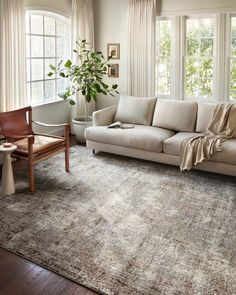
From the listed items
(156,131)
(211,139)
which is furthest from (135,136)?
(211,139)

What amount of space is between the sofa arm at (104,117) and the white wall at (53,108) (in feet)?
3.11

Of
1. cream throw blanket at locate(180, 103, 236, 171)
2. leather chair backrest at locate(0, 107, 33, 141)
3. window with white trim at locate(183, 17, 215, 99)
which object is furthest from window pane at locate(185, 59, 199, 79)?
leather chair backrest at locate(0, 107, 33, 141)

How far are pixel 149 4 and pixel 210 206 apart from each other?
3.54m

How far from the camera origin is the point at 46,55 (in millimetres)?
5336

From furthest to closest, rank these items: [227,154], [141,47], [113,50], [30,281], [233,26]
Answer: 1. [113,50]
2. [141,47]
3. [233,26]
4. [227,154]
5. [30,281]

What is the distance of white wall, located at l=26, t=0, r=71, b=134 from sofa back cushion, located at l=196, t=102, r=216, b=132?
2.41m

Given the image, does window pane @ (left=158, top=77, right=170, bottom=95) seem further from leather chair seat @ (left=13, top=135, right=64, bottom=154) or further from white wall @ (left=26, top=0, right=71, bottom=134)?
leather chair seat @ (left=13, top=135, right=64, bottom=154)

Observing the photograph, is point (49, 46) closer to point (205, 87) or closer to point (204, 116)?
point (205, 87)

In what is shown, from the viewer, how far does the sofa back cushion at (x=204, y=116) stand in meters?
4.43

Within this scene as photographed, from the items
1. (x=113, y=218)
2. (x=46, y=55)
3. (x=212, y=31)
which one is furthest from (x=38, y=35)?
(x=113, y=218)

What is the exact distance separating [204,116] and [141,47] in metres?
1.80

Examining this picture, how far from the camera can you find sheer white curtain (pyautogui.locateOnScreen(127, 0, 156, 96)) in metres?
5.35

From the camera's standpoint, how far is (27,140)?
383 cm

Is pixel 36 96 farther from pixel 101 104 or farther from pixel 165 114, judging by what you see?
pixel 165 114
